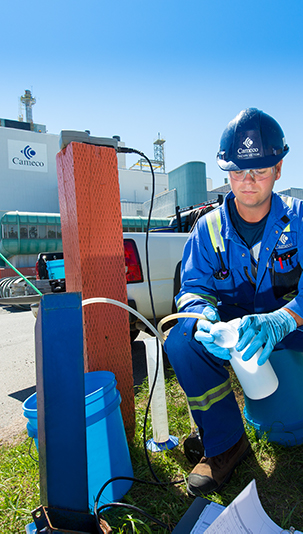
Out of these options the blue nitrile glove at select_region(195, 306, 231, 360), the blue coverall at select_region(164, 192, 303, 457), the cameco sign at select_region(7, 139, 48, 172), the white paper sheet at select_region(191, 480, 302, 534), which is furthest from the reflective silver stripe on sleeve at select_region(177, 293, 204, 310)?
the cameco sign at select_region(7, 139, 48, 172)

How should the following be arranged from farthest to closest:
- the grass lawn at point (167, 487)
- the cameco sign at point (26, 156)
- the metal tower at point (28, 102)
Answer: the metal tower at point (28, 102), the cameco sign at point (26, 156), the grass lawn at point (167, 487)

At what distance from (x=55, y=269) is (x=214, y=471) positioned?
3367 mm

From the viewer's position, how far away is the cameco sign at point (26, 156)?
2786cm

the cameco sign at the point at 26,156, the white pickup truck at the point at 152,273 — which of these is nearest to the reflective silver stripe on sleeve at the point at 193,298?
the white pickup truck at the point at 152,273

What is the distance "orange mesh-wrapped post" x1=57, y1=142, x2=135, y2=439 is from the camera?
1915mm

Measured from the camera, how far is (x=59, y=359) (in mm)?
1087

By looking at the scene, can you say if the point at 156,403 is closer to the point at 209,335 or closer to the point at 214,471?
the point at 214,471

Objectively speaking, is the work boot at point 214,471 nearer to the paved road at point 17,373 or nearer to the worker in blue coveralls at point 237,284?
the worker in blue coveralls at point 237,284

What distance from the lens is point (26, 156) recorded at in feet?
93.2

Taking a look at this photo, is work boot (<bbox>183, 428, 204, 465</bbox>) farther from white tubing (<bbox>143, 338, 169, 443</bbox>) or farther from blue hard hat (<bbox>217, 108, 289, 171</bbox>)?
blue hard hat (<bbox>217, 108, 289, 171</bbox>)

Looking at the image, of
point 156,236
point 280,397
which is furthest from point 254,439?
point 156,236

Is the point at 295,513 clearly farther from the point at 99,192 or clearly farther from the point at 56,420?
the point at 99,192

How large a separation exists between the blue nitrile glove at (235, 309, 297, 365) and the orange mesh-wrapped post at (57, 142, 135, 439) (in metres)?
0.81

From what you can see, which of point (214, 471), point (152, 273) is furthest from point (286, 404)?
point (152, 273)
